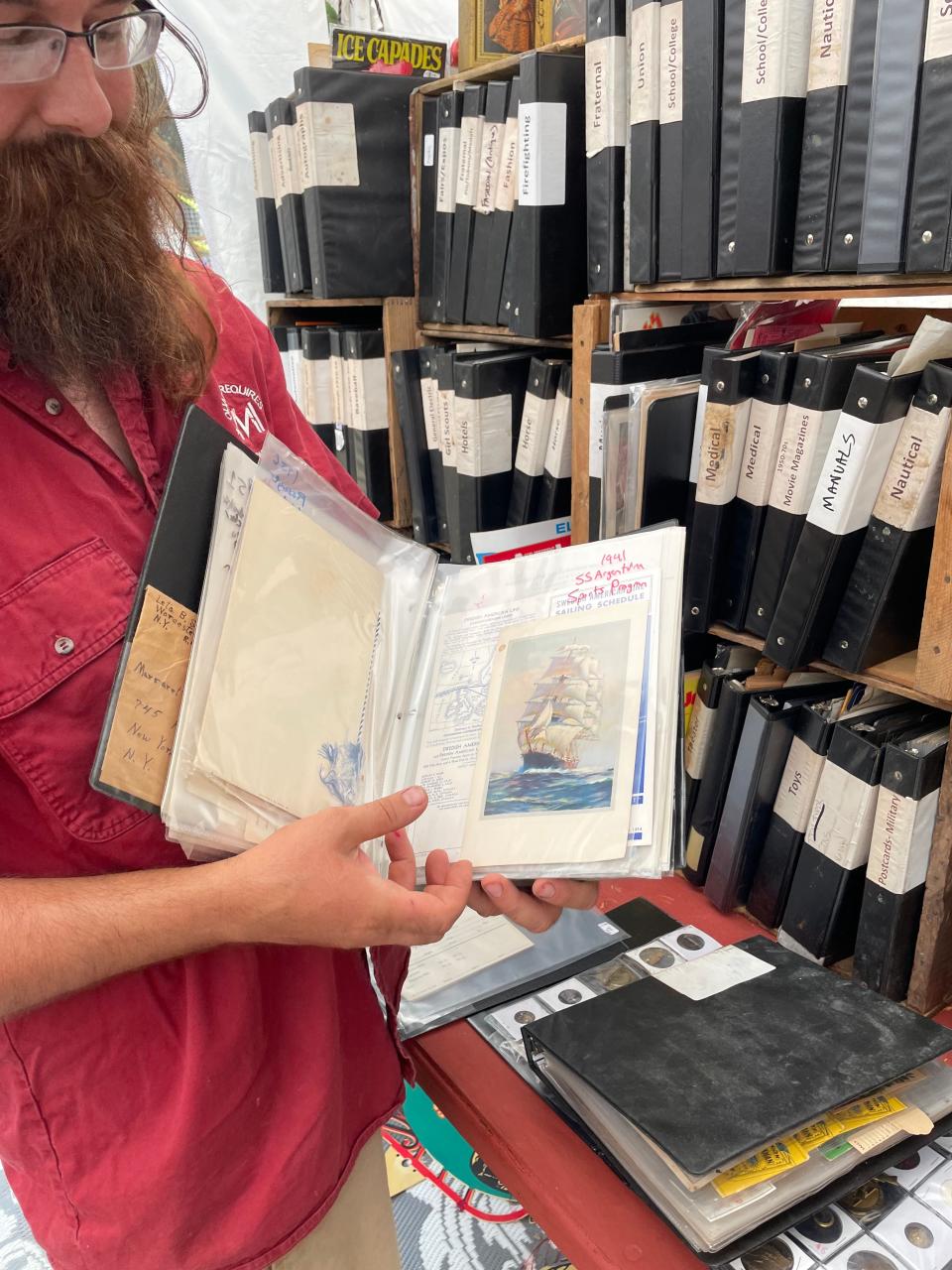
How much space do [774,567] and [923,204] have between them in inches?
15.6

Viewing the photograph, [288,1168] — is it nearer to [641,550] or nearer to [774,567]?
[641,550]

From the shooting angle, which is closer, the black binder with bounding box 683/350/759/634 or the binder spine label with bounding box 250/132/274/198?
the black binder with bounding box 683/350/759/634

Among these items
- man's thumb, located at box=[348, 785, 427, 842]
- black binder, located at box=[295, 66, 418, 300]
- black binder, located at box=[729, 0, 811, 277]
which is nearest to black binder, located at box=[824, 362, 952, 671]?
black binder, located at box=[729, 0, 811, 277]

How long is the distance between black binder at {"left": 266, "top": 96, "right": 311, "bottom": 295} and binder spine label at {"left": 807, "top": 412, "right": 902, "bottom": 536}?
4.35 feet

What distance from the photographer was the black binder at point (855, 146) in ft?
2.73

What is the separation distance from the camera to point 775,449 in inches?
39.4

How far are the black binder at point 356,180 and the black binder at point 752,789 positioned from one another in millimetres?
1187

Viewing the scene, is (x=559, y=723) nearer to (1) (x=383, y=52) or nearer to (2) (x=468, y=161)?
(2) (x=468, y=161)

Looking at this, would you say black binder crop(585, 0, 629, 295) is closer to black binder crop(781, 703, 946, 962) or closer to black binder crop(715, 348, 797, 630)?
black binder crop(715, 348, 797, 630)

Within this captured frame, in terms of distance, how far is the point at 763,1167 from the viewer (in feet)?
2.36

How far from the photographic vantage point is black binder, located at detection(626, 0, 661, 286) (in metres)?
1.02

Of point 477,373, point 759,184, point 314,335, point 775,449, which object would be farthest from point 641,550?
point 314,335

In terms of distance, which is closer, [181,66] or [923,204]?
[923,204]

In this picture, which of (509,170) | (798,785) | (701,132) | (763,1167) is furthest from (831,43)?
(763,1167)
